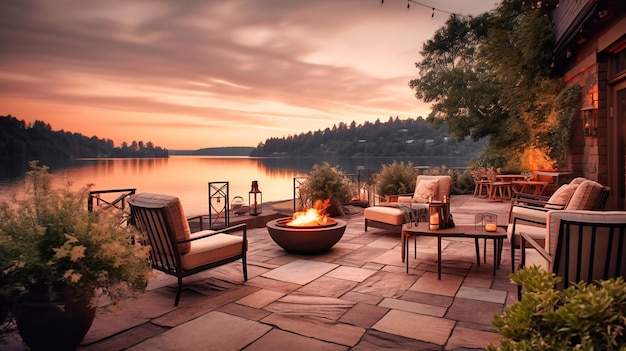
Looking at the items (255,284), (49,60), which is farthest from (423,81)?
(255,284)

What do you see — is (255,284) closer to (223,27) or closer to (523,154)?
(223,27)

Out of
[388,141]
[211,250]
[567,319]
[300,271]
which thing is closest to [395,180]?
[300,271]

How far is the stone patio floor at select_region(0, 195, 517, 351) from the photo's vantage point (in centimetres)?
257

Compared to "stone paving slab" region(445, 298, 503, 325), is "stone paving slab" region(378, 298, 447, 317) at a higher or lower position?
lower

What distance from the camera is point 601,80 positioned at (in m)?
6.82

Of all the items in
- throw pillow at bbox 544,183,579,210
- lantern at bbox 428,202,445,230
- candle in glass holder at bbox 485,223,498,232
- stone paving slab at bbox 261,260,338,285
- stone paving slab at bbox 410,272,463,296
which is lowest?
stone paving slab at bbox 261,260,338,285

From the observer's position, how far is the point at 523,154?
12.3m

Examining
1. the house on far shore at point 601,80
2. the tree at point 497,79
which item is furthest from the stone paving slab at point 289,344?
the tree at point 497,79

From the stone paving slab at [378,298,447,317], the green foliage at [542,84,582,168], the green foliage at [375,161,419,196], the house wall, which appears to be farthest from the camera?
the green foliage at [375,161,419,196]

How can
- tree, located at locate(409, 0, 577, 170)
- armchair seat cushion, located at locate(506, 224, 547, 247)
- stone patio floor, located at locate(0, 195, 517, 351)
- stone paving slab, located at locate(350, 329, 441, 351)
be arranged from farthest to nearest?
tree, located at locate(409, 0, 577, 170) → armchair seat cushion, located at locate(506, 224, 547, 247) → stone patio floor, located at locate(0, 195, 517, 351) → stone paving slab, located at locate(350, 329, 441, 351)

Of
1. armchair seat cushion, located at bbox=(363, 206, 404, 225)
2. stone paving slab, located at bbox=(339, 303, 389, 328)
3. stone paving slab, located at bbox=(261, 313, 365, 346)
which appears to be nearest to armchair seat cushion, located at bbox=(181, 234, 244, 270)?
stone paving slab, located at bbox=(261, 313, 365, 346)

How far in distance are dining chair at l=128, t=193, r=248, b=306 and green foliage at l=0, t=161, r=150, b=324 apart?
687mm

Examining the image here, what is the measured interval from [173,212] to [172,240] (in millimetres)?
237

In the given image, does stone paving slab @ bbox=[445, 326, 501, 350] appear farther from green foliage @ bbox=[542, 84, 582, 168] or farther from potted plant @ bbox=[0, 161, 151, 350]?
green foliage @ bbox=[542, 84, 582, 168]
